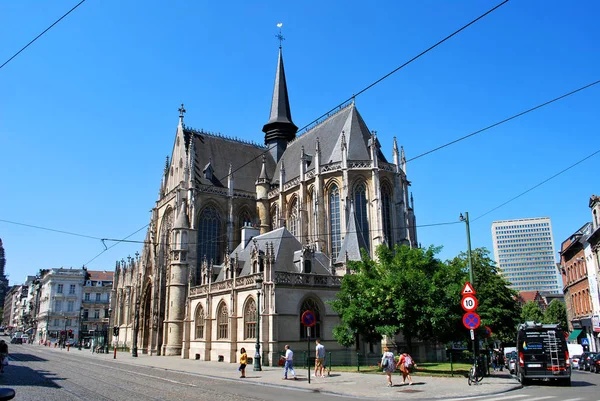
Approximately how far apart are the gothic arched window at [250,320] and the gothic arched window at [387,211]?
16501 mm

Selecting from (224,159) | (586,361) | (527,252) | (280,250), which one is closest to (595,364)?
(586,361)

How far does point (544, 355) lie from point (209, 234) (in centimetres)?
3554

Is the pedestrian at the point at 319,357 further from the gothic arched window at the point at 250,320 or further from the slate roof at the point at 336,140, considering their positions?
the slate roof at the point at 336,140

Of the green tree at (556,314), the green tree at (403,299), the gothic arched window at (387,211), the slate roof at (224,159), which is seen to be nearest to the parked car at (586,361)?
the green tree at (403,299)

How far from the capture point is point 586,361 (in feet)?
101

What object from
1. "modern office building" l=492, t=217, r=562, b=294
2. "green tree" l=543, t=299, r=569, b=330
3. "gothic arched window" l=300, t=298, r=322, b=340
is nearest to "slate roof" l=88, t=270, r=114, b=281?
"gothic arched window" l=300, t=298, r=322, b=340

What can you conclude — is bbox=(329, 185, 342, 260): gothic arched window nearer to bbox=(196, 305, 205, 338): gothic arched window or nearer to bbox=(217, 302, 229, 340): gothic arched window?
bbox=(217, 302, 229, 340): gothic arched window

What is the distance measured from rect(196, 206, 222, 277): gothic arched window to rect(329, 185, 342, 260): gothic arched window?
12796 millimetres

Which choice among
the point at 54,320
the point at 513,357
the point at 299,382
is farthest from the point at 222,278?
the point at 54,320

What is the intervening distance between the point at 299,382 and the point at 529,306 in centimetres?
7894

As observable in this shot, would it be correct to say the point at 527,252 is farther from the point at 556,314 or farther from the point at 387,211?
the point at 387,211

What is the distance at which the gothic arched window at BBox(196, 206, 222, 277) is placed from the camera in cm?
4803

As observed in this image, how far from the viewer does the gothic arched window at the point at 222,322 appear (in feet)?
107

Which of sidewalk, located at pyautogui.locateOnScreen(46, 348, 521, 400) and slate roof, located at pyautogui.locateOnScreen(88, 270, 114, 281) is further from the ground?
slate roof, located at pyautogui.locateOnScreen(88, 270, 114, 281)
